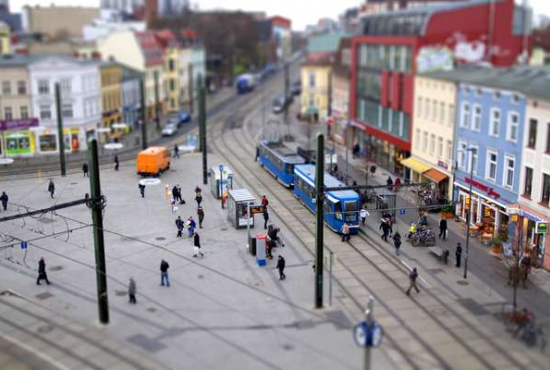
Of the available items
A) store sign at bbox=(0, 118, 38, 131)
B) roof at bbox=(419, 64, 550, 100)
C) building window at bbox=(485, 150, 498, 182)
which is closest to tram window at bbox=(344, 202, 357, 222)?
building window at bbox=(485, 150, 498, 182)

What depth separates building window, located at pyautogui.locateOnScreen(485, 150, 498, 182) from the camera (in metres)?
38.5

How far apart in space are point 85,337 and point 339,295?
1094cm

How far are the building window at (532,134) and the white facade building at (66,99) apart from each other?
1950 inches

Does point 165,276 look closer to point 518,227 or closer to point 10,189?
point 518,227

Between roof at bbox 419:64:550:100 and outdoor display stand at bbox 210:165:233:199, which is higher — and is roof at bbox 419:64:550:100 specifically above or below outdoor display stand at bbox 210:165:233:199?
above

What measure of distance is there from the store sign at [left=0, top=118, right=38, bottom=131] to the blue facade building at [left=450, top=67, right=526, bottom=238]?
44677mm

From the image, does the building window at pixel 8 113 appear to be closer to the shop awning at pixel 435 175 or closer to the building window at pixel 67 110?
the building window at pixel 67 110

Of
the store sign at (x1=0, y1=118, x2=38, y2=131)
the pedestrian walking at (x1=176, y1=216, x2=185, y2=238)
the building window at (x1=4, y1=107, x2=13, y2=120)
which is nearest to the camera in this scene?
the pedestrian walking at (x1=176, y1=216, x2=185, y2=238)

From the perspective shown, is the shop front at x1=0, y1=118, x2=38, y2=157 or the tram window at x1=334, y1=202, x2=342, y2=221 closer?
the tram window at x1=334, y1=202, x2=342, y2=221

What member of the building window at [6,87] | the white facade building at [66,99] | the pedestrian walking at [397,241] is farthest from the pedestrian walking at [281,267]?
the building window at [6,87]

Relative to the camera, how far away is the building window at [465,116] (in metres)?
42.5

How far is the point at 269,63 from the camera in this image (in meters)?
186

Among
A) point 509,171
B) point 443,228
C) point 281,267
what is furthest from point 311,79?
point 281,267

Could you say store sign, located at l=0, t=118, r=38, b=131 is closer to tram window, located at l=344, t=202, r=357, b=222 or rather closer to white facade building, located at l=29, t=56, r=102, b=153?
white facade building, located at l=29, t=56, r=102, b=153
